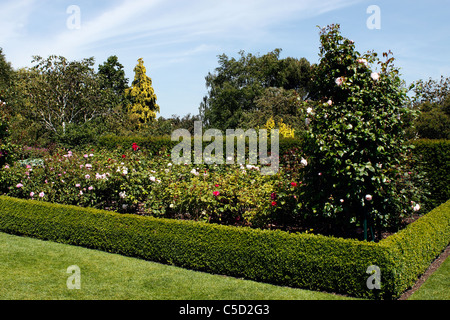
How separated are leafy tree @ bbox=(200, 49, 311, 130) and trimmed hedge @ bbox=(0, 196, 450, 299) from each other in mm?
30424

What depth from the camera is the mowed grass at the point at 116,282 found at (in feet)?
18.4

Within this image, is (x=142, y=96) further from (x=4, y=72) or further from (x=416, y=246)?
(x=416, y=246)

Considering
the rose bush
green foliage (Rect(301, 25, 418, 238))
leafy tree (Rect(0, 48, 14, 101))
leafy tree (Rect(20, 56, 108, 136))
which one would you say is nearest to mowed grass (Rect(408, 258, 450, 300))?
green foliage (Rect(301, 25, 418, 238))

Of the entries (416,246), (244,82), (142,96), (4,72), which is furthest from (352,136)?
(4,72)

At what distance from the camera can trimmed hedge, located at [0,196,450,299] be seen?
5.76 metres

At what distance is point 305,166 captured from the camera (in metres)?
7.19

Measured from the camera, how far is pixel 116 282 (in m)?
6.12

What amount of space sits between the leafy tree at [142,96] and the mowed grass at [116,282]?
3032 cm

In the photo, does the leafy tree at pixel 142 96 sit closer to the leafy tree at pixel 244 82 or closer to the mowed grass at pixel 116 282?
the leafy tree at pixel 244 82

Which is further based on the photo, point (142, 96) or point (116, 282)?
point (142, 96)

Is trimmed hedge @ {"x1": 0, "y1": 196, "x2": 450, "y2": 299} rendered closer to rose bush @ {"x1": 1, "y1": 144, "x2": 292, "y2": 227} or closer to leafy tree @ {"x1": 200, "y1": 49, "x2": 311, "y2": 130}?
rose bush @ {"x1": 1, "y1": 144, "x2": 292, "y2": 227}

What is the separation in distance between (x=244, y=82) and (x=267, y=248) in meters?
37.7

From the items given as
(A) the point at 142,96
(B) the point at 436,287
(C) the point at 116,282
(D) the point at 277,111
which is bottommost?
(B) the point at 436,287
